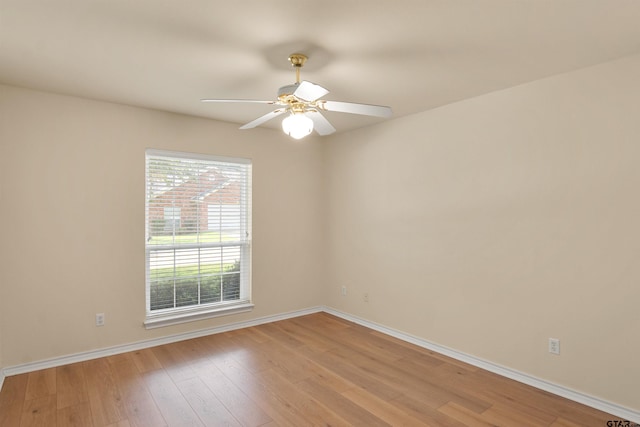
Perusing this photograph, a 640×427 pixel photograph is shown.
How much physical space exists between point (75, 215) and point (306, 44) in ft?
8.79

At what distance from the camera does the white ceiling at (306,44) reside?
187cm

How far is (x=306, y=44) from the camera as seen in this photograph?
88.9 inches

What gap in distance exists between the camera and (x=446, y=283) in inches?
140

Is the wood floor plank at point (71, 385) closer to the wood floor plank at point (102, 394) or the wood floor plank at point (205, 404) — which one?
the wood floor plank at point (102, 394)

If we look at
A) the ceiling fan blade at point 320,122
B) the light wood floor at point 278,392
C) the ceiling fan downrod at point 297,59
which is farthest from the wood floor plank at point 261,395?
the ceiling fan downrod at point 297,59

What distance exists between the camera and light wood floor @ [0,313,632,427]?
95.5 inches

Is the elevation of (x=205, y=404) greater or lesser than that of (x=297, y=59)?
lesser

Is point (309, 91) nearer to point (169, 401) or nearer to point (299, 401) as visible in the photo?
point (299, 401)

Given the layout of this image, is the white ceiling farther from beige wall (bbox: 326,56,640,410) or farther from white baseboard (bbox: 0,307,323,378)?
white baseboard (bbox: 0,307,323,378)

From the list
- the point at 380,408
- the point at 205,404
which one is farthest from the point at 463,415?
the point at 205,404

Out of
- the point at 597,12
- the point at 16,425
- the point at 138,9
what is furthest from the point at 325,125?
the point at 16,425

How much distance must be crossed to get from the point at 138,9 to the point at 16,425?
2.74 m

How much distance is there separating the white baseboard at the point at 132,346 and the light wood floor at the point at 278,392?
3.0 inches

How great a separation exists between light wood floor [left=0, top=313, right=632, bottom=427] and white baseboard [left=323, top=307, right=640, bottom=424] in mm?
70
